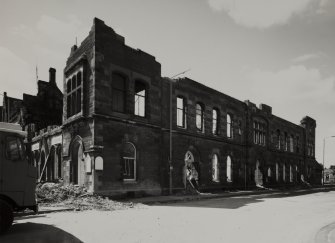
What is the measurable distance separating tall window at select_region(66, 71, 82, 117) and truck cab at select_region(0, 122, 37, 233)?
959 centimetres

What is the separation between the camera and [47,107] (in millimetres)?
30688

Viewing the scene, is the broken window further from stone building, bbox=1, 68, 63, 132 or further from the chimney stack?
the chimney stack

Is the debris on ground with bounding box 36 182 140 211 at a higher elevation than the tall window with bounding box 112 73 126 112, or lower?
lower

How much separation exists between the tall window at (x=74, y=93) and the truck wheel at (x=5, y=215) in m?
10.6

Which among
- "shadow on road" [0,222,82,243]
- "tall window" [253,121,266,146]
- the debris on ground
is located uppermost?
"tall window" [253,121,266,146]

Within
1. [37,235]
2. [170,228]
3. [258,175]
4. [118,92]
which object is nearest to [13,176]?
[37,235]

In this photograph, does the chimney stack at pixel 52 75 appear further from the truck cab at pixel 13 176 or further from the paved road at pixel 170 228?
the truck cab at pixel 13 176

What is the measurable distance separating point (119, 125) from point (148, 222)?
26.7 feet

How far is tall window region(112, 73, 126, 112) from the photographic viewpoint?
16848 mm

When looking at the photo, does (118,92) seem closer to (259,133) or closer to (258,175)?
(259,133)

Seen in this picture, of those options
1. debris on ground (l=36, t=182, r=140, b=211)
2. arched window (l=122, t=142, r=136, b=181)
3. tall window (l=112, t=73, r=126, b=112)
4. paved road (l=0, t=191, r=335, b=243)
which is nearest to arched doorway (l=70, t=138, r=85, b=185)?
debris on ground (l=36, t=182, r=140, b=211)

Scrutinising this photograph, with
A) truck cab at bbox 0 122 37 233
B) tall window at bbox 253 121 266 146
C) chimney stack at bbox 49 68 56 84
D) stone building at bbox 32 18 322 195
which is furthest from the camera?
chimney stack at bbox 49 68 56 84

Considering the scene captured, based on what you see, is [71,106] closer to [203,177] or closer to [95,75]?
[95,75]

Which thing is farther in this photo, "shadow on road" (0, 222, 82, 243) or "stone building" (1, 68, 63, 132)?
"stone building" (1, 68, 63, 132)
